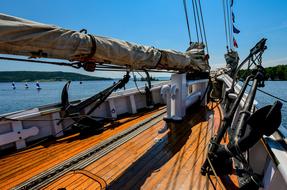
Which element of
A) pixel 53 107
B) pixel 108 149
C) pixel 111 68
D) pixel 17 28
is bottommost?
pixel 108 149

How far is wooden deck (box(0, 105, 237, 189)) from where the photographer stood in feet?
6.11

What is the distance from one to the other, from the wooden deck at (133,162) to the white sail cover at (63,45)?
1319 mm

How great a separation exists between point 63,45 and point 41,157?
6.31 feet

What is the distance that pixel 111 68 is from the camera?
226 cm

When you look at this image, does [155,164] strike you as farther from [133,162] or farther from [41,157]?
[41,157]

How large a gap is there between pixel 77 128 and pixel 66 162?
121 cm

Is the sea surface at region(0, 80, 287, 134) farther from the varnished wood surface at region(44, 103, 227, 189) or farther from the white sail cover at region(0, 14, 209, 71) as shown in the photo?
the white sail cover at region(0, 14, 209, 71)

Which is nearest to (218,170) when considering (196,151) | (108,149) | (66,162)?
(196,151)

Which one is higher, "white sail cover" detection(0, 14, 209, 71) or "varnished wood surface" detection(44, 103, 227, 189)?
"white sail cover" detection(0, 14, 209, 71)

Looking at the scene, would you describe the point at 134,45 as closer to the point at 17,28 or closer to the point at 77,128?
the point at 17,28

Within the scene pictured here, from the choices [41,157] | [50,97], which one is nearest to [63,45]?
[41,157]

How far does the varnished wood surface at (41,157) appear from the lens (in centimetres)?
209

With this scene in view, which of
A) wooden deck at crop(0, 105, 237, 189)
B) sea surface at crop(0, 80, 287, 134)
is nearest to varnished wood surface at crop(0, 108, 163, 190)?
wooden deck at crop(0, 105, 237, 189)

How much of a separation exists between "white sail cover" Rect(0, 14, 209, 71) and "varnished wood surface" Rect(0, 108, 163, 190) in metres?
1.58
